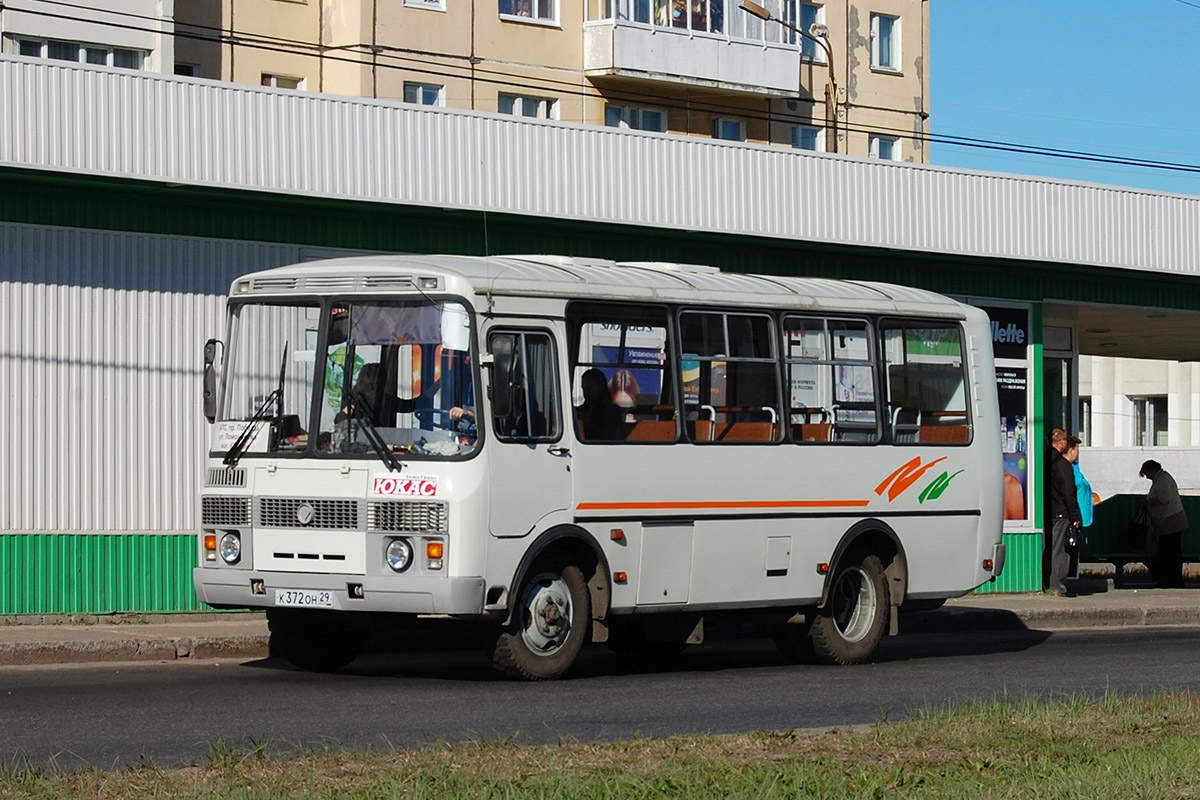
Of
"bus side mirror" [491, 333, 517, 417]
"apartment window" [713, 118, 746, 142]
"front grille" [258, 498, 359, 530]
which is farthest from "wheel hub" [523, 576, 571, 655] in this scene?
"apartment window" [713, 118, 746, 142]

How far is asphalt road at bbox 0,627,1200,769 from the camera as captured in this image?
9469mm

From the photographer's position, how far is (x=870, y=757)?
27.8ft

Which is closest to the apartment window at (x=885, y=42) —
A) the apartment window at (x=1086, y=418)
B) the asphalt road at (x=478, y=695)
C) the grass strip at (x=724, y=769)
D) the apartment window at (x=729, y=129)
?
Answer: the apartment window at (x=729, y=129)

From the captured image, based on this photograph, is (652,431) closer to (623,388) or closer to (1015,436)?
(623,388)

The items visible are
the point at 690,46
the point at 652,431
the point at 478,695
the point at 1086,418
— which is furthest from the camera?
the point at 1086,418

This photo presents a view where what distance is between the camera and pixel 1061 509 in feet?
74.8

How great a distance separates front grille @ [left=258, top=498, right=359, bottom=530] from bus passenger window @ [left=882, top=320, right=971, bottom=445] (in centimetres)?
487

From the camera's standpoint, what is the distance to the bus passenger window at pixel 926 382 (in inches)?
603

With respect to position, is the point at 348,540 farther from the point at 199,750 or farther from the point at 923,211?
the point at 923,211

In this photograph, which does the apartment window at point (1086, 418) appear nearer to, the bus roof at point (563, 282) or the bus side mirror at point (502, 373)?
the bus roof at point (563, 282)

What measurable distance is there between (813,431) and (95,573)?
6.34m

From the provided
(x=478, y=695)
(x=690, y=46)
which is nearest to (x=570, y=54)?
(x=690, y=46)

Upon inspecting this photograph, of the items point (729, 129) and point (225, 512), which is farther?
point (729, 129)

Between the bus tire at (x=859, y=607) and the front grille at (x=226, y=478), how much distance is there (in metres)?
4.70
